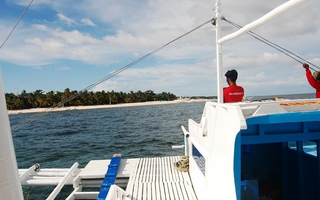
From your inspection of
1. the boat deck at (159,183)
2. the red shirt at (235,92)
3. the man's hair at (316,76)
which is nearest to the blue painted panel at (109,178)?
the boat deck at (159,183)

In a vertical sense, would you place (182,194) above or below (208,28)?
below

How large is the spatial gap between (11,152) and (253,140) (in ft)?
11.1

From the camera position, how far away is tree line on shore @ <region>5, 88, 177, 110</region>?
107 m

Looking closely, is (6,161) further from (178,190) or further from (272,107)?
(178,190)

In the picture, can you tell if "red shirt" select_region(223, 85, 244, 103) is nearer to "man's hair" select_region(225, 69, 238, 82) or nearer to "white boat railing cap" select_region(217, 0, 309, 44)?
"man's hair" select_region(225, 69, 238, 82)

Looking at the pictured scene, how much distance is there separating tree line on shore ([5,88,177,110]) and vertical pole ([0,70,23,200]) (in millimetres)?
A: 92933

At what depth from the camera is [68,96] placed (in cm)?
10025

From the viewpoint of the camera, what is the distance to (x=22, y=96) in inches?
4483

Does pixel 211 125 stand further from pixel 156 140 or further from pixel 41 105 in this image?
pixel 41 105

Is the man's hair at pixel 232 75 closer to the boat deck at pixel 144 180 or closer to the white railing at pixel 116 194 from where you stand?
the white railing at pixel 116 194

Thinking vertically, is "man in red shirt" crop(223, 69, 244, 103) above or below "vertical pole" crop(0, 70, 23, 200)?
above

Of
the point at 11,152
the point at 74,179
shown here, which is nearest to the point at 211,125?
the point at 11,152

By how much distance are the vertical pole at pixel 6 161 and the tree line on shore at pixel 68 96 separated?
92.9 meters

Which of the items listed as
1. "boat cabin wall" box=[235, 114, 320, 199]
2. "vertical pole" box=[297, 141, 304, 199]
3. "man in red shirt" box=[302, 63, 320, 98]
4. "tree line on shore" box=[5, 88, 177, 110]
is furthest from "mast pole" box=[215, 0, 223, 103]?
"tree line on shore" box=[5, 88, 177, 110]
